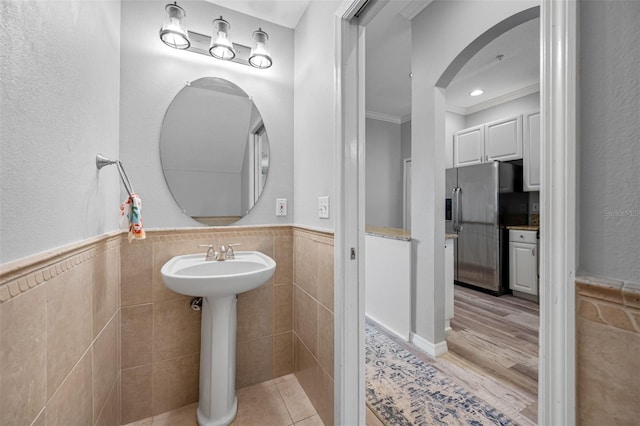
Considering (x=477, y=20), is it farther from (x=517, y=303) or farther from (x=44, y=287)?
(x=517, y=303)

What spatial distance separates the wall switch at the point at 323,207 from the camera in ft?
4.51

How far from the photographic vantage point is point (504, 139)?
3.51 m

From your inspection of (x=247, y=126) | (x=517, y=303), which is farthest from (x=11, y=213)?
(x=517, y=303)

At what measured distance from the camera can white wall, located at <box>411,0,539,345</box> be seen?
6.39 feet

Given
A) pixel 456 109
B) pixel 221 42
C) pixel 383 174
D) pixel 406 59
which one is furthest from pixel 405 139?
pixel 221 42

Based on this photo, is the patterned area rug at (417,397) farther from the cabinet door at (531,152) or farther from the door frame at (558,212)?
the cabinet door at (531,152)

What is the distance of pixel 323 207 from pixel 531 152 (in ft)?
10.8

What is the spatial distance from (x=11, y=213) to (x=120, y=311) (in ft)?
3.42

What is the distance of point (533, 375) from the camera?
1.77 meters

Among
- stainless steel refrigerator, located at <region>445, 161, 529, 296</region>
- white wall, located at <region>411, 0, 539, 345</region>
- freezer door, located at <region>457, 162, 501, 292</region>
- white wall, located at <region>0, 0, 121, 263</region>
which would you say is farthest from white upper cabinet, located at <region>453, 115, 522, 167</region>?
white wall, located at <region>0, 0, 121, 263</region>

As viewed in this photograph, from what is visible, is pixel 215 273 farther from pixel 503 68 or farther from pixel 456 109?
pixel 456 109

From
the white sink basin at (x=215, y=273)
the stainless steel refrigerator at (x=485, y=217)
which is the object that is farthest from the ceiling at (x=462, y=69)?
the white sink basin at (x=215, y=273)

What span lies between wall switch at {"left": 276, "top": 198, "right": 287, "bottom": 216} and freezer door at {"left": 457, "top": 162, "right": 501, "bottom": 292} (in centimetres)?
280

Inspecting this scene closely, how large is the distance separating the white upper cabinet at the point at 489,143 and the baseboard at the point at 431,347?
107 inches
